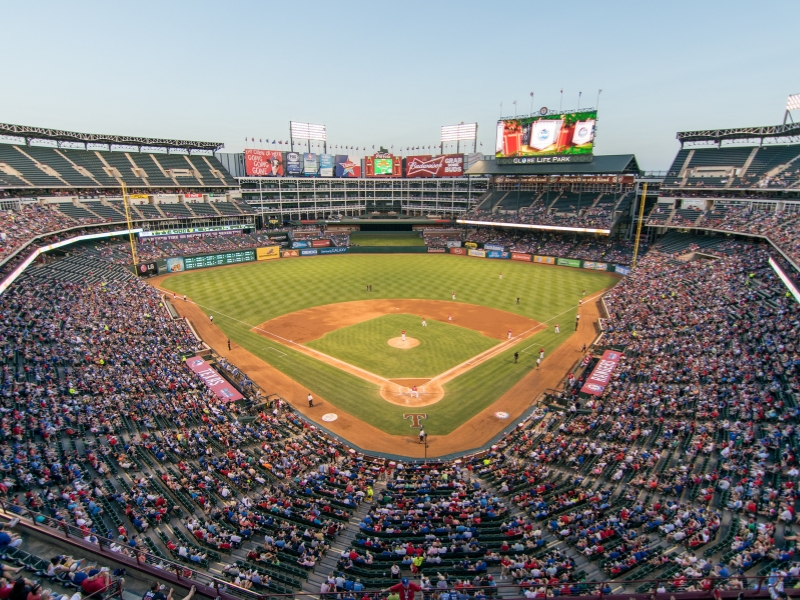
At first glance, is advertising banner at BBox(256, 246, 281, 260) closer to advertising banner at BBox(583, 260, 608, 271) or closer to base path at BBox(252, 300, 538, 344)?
base path at BBox(252, 300, 538, 344)

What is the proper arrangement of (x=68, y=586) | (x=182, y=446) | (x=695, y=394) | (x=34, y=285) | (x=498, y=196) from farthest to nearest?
1. (x=498, y=196)
2. (x=34, y=285)
3. (x=695, y=394)
4. (x=182, y=446)
5. (x=68, y=586)

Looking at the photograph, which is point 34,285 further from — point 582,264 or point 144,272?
point 582,264

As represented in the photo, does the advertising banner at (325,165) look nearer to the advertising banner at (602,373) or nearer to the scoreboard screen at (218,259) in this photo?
the scoreboard screen at (218,259)

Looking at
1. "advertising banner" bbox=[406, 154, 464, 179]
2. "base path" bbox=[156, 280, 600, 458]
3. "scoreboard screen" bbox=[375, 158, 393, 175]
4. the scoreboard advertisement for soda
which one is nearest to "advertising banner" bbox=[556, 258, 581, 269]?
the scoreboard advertisement for soda

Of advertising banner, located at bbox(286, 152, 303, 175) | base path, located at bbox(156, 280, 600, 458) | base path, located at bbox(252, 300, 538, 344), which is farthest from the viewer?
advertising banner, located at bbox(286, 152, 303, 175)

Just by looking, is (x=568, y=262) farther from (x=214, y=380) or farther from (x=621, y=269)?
(x=214, y=380)

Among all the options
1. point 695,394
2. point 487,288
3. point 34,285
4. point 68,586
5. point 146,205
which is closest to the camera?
point 68,586

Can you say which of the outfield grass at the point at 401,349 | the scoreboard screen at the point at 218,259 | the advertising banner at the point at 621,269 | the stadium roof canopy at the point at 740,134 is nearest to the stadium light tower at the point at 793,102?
the stadium roof canopy at the point at 740,134

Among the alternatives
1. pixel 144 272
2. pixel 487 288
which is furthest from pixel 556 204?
pixel 144 272
